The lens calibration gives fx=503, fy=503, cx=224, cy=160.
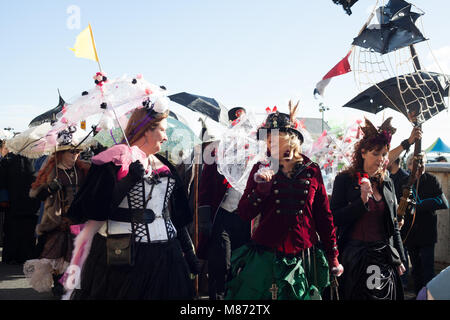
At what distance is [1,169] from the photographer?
9.45 metres

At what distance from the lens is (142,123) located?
11.1 ft

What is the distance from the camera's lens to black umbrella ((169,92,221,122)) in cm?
828

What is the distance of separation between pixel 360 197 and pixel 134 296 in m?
2.09

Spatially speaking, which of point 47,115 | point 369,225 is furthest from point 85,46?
point 47,115

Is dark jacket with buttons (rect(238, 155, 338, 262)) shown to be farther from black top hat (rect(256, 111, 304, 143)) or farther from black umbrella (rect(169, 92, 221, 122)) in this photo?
black umbrella (rect(169, 92, 221, 122))

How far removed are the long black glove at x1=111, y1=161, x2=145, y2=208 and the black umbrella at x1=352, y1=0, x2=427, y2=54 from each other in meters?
2.77

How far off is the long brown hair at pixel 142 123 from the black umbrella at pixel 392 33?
2.46m

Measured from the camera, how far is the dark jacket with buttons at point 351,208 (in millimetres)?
4227

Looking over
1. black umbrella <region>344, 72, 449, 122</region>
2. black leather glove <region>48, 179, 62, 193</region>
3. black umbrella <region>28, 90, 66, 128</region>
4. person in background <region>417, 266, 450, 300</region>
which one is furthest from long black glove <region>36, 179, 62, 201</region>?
person in background <region>417, 266, 450, 300</region>

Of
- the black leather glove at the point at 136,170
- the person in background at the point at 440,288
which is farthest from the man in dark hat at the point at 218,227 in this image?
the person in background at the point at 440,288

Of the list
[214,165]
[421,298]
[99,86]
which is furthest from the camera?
[214,165]
